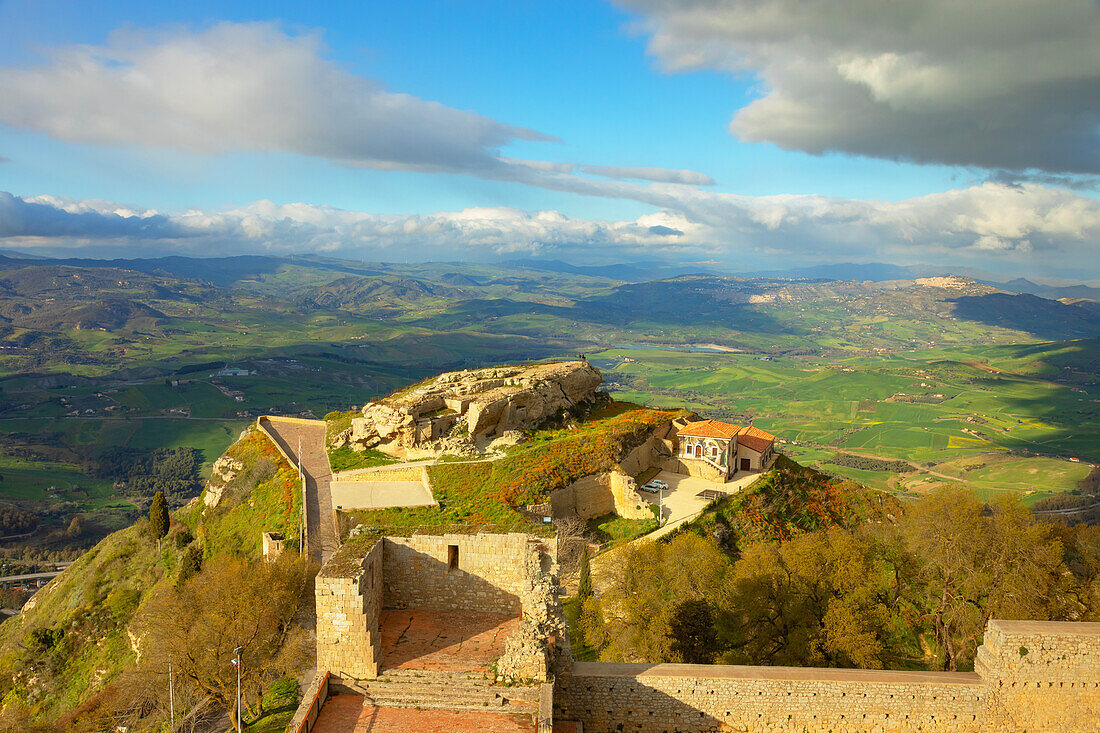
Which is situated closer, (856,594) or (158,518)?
(856,594)

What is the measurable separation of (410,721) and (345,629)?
2.35m

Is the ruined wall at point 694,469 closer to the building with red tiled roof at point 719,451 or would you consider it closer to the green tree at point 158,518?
the building with red tiled roof at point 719,451

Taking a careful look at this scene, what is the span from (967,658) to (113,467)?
210 m

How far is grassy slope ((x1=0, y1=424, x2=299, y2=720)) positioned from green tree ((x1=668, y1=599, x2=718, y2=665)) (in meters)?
21.5

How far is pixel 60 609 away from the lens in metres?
44.0

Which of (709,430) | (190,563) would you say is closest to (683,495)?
(709,430)

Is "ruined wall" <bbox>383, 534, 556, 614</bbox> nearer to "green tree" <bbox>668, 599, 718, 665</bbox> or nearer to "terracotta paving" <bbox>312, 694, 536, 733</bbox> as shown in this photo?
"terracotta paving" <bbox>312, 694, 536, 733</bbox>

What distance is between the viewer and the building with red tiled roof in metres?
46.1

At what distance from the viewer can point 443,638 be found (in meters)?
15.2

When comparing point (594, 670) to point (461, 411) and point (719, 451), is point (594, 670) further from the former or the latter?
point (461, 411)

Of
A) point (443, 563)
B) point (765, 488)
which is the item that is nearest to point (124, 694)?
point (443, 563)

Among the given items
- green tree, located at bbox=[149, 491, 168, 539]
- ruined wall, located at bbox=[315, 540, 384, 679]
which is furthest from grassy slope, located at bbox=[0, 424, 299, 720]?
ruined wall, located at bbox=[315, 540, 384, 679]

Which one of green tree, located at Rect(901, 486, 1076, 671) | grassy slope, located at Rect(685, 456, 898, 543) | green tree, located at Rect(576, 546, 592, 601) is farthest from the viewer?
grassy slope, located at Rect(685, 456, 898, 543)

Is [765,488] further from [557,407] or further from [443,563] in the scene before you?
[443,563]
